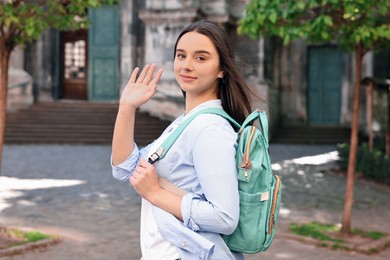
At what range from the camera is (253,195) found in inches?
69.2

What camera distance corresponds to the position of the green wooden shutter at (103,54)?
20078 millimetres

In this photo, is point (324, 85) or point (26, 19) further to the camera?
point (324, 85)

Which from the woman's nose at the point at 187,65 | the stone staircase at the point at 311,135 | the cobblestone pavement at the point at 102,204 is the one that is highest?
the woman's nose at the point at 187,65

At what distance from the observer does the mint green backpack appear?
5.74ft

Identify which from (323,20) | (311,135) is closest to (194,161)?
(323,20)

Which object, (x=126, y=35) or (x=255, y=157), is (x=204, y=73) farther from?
(x=126, y=35)

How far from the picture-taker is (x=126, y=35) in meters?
19.7

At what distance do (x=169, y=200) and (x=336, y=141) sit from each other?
1711 centimetres

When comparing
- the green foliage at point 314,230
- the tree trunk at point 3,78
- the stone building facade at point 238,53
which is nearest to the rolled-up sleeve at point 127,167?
the tree trunk at point 3,78

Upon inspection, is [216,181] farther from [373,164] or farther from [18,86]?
[18,86]

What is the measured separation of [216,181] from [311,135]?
17568mm

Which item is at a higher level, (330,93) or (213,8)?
(213,8)

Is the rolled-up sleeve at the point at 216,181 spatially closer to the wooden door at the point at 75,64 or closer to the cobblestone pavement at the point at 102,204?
the cobblestone pavement at the point at 102,204

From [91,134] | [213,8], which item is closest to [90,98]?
[91,134]
